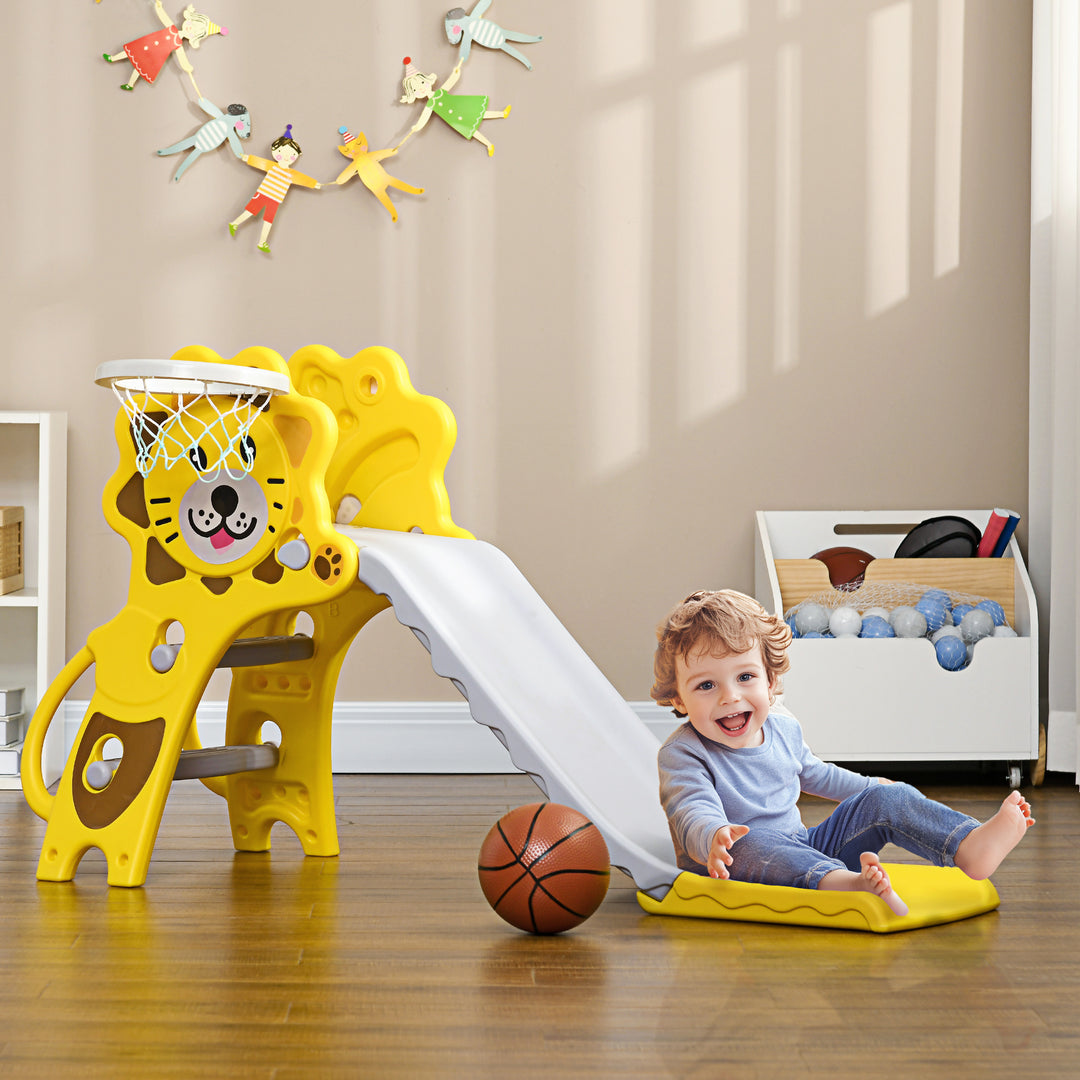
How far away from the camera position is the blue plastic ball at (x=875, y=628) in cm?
299

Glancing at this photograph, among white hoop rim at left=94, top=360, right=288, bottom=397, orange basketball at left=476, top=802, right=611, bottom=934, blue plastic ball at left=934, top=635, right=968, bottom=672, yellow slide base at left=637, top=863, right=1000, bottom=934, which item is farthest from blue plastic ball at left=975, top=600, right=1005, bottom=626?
white hoop rim at left=94, top=360, right=288, bottom=397

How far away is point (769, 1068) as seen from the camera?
128cm

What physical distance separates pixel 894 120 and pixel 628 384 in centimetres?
102

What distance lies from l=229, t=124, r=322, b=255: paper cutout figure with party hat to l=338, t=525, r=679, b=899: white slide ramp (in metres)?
1.33

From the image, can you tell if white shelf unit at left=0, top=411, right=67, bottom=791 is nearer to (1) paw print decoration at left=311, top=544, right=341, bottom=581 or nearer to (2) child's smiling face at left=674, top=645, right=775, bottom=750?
(1) paw print decoration at left=311, top=544, right=341, bottom=581

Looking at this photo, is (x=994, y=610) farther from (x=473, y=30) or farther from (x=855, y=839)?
(x=473, y=30)

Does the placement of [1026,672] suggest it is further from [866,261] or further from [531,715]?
[531,715]

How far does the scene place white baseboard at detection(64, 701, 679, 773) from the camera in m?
3.29

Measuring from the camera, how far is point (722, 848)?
176 cm

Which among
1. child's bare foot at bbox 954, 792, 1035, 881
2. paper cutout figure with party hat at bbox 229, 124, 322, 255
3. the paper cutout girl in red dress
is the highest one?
the paper cutout girl in red dress

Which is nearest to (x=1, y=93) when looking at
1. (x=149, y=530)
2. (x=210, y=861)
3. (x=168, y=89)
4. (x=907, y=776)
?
(x=168, y=89)

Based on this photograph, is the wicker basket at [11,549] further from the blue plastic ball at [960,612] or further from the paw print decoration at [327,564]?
the blue plastic ball at [960,612]

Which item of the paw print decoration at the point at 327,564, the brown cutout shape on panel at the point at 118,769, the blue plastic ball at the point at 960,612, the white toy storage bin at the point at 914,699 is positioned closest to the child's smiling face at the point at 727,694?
the paw print decoration at the point at 327,564

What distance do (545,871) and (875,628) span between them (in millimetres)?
1525
